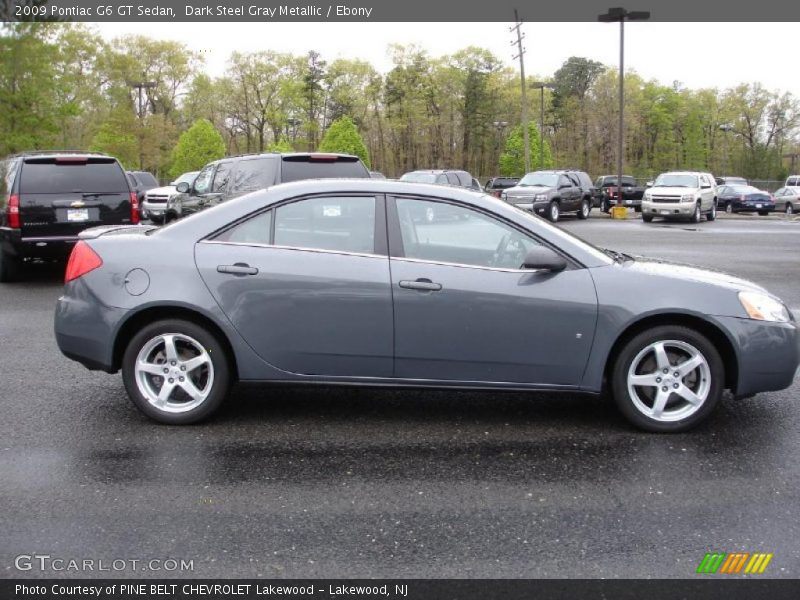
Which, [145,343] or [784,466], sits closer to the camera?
[784,466]

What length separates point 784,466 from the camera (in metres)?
4.39

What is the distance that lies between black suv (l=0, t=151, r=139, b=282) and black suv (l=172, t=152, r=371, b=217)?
125cm

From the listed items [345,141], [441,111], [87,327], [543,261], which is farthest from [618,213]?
[441,111]

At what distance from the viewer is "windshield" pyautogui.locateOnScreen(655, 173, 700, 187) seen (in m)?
28.9

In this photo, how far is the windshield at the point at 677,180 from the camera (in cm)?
2894

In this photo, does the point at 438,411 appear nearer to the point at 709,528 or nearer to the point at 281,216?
the point at 281,216

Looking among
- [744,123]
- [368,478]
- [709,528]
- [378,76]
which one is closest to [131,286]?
[368,478]

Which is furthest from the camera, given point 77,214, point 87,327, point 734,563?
Answer: point 77,214

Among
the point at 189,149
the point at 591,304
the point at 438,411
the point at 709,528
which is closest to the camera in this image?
the point at 709,528

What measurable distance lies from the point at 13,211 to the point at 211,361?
6927 mm

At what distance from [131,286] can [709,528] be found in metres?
3.58

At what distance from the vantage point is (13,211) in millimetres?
10422

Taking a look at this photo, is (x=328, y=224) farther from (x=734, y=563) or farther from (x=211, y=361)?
(x=734, y=563)

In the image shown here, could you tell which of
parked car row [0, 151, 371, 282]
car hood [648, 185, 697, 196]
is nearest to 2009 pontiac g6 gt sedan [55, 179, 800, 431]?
parked car row [0, 151, 371, 282]
